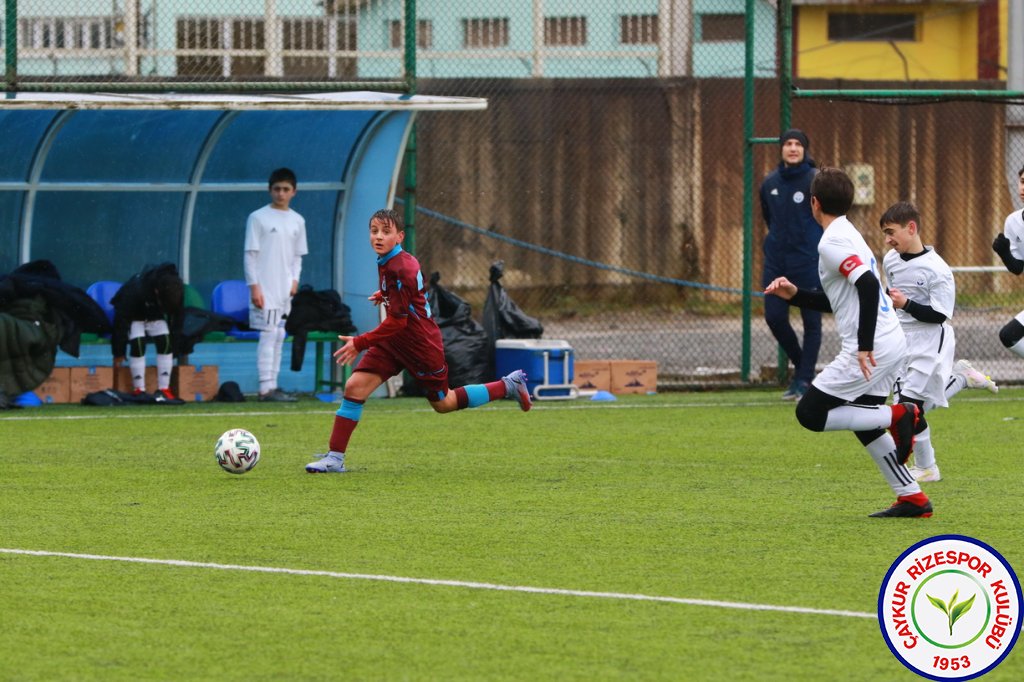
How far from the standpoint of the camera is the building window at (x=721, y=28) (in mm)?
26016

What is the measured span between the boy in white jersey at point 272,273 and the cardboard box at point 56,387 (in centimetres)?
157

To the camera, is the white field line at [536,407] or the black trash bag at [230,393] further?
the black trash bag at [230,393]

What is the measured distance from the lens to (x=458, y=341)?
604 inches

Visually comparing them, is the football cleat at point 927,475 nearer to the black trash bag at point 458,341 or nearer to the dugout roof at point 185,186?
the black trash bag at point 458,341

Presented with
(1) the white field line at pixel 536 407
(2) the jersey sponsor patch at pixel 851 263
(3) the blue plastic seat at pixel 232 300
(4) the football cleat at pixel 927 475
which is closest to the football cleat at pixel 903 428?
(2) the jersey sponsor patch at pixel 851 263

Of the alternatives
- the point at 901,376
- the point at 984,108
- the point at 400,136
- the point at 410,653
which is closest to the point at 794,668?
the point at 410,653

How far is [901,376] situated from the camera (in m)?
10.2

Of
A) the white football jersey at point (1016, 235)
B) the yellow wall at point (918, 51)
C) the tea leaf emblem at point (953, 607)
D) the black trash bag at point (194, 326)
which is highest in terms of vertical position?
the yellow wall at point (918, 51)

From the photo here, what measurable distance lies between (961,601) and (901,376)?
15.3ft

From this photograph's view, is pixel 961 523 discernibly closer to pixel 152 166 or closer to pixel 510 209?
pixel 152 166

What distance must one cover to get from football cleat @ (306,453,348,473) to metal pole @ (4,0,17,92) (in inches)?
232

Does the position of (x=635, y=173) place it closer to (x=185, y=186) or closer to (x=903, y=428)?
(x=185, y=186)

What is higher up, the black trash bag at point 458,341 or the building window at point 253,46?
the building window at point 253,46

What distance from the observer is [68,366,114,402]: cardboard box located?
1498 cm
